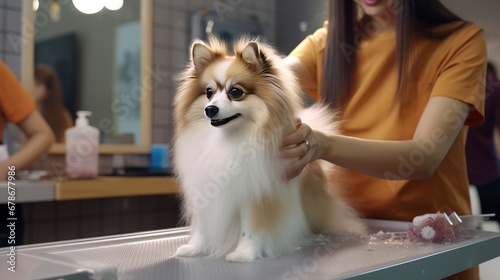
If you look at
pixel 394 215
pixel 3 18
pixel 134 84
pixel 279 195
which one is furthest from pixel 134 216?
pixel 279 195

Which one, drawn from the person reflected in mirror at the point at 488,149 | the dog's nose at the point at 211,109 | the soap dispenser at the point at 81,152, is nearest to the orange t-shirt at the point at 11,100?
the soap dispenser at the point at 81,152

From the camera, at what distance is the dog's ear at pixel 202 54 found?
90 centimetres

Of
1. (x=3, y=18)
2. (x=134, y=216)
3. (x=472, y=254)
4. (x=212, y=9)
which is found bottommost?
(x=134, y=216)

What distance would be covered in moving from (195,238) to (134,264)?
148 millimetres

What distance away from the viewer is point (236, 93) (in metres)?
0.84

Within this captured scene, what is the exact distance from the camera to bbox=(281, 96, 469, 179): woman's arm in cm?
98

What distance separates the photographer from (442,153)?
1057 millimetres

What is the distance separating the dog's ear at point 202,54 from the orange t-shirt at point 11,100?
124 centimetres

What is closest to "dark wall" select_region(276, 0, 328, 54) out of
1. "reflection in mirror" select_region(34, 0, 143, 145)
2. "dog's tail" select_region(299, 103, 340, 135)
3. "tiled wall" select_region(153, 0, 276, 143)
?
"tiled wall" select_region(153, 0, 276, 143)

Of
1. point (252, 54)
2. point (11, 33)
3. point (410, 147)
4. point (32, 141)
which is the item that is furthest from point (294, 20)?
point (252, 54)

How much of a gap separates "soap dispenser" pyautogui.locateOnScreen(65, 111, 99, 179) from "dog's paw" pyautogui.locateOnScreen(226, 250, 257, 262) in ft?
4.94

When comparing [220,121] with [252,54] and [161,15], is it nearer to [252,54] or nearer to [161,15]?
[252,54]

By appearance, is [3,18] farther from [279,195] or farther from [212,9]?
[279,195]

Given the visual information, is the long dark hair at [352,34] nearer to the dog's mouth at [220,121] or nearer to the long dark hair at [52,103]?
the dog's mouth at [220,121]
